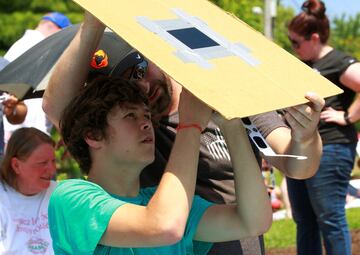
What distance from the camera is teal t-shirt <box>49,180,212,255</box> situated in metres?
2.10

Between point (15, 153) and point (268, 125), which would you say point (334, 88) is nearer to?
point (268, 125)

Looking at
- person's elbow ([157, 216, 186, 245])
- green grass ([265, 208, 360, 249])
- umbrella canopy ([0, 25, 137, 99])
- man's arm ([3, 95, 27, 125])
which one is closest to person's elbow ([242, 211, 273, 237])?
person's elbow ([157, 216, 186, 245])

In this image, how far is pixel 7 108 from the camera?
605 cm

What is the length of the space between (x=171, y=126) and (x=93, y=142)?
0.42 m

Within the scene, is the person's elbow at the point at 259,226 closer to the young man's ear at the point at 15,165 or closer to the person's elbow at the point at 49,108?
the person's elbow at the point at 49,108

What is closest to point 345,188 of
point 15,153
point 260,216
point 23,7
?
point 15,153

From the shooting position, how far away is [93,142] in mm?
2270

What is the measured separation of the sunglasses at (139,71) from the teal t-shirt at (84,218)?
1.43 feet

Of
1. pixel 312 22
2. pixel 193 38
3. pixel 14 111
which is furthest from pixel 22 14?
pixel 193 38

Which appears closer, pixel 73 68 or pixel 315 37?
pixel 73 68

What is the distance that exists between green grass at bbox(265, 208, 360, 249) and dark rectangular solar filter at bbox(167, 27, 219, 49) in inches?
187

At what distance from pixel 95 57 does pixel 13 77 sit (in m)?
1.52

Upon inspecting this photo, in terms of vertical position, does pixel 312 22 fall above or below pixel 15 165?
above

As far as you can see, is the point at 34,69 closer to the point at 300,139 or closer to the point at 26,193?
the point at 26,193
